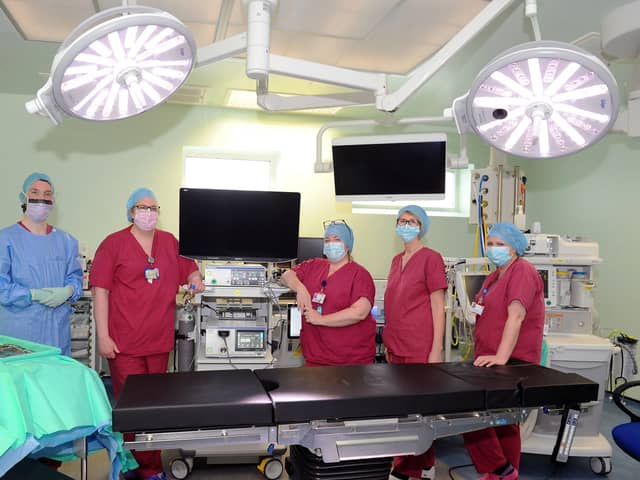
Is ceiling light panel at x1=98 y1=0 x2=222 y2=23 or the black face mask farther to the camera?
ceiling light panel at x1=98 y1=0 x2=222 y2=23

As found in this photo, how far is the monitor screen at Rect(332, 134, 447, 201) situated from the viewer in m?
3.72

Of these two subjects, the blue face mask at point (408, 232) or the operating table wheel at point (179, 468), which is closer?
the blue face mask at point (408, 232)

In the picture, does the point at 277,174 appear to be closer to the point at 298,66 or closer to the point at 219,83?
the point at 219,83

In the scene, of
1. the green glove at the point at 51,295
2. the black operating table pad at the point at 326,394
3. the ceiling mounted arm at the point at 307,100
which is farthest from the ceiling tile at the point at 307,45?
the black operating table pad at the point at 326,394

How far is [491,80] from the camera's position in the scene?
150 cm

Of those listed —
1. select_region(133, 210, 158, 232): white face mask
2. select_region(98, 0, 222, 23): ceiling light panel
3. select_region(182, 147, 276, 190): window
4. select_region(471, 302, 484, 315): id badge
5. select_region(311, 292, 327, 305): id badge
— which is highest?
select_region(98, 0, 222, 23): ceiling light panel

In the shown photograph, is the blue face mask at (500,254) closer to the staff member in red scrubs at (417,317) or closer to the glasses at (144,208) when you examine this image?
the staff member in red scrubs at (417,317)

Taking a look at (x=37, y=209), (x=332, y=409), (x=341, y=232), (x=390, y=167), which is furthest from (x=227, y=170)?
(x=332, y=409)

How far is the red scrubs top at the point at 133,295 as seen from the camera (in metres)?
2.58

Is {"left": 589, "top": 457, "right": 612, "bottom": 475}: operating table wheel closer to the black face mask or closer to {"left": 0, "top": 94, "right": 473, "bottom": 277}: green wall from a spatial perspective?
{"left": 0, "top": 94, "right": 473, "bottom": 277}: green wall

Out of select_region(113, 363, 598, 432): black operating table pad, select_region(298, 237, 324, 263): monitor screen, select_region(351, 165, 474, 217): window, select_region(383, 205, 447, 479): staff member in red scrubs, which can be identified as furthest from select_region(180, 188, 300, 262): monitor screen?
select_region(351, 165, 474, 217): window

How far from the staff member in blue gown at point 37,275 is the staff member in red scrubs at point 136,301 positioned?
12.4 inches

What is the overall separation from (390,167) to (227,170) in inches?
78.5

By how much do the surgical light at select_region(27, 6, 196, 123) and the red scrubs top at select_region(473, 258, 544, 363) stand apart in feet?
5.44
